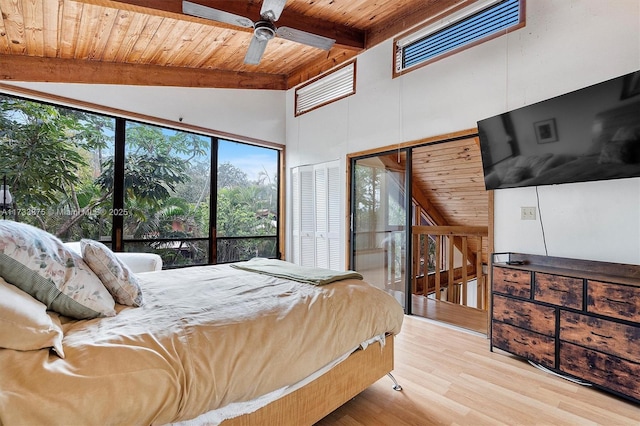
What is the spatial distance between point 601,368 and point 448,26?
3.13 meters

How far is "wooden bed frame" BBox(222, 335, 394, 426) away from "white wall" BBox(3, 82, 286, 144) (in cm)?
357

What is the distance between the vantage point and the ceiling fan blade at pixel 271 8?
2234 millimetres

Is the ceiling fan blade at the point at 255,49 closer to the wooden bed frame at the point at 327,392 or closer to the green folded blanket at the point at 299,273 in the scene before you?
the green folded blanket at the point at 299,273

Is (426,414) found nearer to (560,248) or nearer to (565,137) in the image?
(560,248)

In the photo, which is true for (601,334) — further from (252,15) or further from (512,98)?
(252,15)

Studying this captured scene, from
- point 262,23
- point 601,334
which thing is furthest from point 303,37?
point 601,334

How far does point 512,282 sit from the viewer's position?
97.0 inches

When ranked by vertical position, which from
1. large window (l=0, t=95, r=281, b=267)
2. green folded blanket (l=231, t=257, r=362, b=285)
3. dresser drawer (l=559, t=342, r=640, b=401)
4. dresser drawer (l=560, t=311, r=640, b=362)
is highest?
large window (l=0, t=95, r=281, b=267)

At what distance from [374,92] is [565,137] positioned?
2.17 meters

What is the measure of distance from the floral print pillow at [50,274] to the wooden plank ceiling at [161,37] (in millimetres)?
2077

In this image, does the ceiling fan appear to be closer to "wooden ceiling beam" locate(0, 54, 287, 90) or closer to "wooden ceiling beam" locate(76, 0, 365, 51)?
"wooden ceiling beam" locate(76, 0, 365, 51)

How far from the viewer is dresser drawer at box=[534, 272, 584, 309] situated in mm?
2103

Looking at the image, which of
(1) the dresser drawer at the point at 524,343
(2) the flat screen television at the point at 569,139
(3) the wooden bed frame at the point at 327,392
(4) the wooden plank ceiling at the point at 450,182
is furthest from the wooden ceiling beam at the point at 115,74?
(1) the dresser drawer at the point at 524,343

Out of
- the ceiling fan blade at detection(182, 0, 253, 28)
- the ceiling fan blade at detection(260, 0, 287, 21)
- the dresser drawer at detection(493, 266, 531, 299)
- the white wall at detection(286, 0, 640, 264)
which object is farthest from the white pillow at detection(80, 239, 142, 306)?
the white wall at detection(286, 0, 640, 264)
